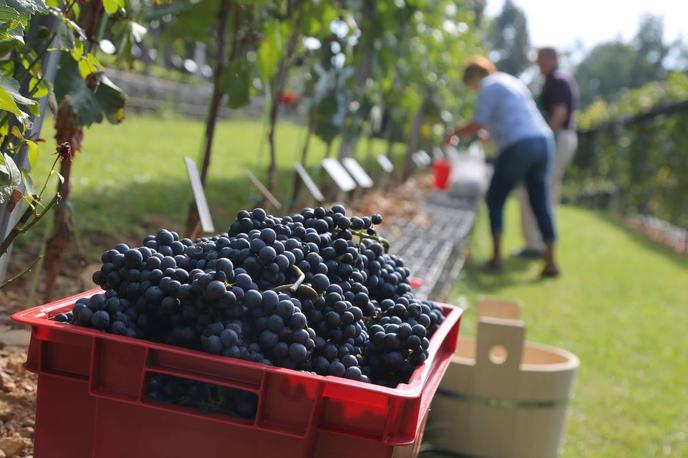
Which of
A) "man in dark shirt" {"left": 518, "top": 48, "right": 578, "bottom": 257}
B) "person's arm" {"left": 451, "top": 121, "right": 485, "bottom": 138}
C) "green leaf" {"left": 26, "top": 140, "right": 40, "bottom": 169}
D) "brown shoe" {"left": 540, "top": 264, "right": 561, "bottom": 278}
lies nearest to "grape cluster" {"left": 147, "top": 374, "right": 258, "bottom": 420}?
"green leaf" {"left": 26, "top": 140, "right": 40, "bottom": 169}

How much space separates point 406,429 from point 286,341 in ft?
0.83

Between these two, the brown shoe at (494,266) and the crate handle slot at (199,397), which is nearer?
the crate handle slot at (199,397)

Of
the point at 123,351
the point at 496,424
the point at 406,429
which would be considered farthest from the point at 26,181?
the point at 496,424

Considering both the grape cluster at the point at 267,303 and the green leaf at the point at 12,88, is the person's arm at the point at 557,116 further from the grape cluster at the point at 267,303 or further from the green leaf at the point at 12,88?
the green leaf at the point at 12,88

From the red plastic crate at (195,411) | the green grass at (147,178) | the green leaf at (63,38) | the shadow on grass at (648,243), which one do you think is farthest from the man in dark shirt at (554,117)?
the red plastic crate at (195,411)

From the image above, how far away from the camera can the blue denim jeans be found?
21.1 ft

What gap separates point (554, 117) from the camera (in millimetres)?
7621

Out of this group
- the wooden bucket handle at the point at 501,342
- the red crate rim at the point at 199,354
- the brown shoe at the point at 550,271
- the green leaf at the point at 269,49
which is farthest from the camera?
the brown shoe at the point at 550,271

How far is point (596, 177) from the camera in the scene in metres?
18.6

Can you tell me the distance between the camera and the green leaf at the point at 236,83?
3432 millimetres

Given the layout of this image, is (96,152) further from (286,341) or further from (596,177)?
(596,177)

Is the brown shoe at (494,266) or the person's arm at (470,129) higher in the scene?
the person's arm at (470,129)

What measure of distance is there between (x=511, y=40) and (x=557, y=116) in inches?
2882

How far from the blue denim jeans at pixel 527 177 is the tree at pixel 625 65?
85.2m
